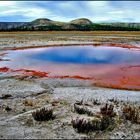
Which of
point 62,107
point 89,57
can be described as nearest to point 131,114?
point 62,107

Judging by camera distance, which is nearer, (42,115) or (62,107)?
(42,115)

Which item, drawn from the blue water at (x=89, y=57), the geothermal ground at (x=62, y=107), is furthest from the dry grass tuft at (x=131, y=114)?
the blue water at (x=89, y=57)

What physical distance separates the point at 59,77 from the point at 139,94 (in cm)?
586

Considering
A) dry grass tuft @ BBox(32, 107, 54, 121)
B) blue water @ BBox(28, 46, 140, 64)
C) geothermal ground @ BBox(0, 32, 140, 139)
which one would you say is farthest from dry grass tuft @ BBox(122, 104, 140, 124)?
blue water @ BBox(28, 46, 140, 64)

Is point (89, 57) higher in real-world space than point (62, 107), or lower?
lower

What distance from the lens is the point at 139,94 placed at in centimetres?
1448

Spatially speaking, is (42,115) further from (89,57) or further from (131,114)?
(89,57)

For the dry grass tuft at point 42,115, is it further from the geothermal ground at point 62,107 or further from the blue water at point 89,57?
the blue water at point 89,57

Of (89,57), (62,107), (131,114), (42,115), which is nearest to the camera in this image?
(42,115)

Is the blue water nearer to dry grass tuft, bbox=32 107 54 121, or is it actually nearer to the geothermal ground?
the geothermal ground

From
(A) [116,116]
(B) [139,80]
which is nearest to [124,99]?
(A) [116,116]

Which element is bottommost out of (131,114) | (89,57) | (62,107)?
(89,57)

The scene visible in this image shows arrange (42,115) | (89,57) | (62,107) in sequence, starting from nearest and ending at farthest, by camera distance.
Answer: (42,115) < (62,107) < (89,57)

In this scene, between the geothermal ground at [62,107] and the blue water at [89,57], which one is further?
the blue water at [89,57]
